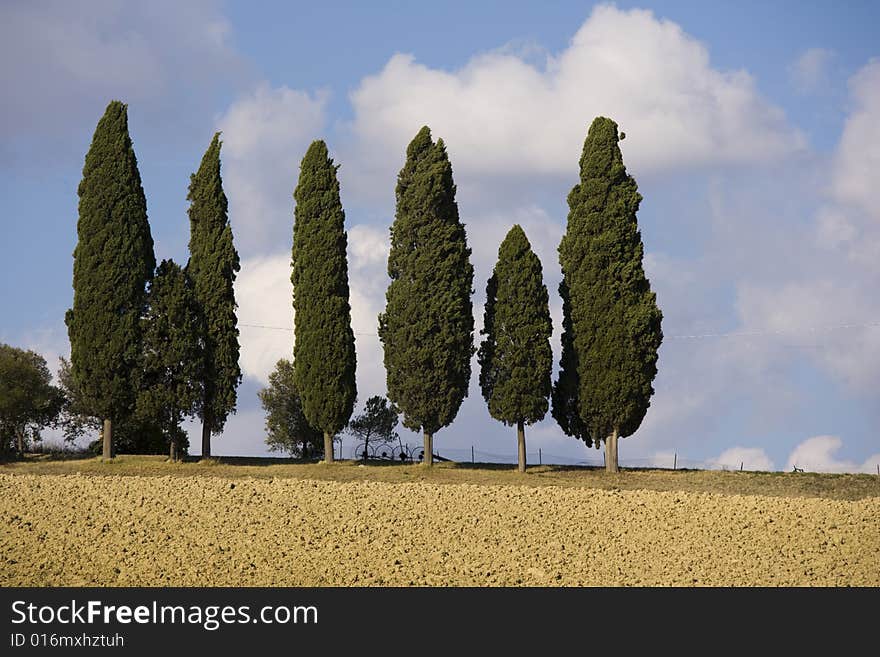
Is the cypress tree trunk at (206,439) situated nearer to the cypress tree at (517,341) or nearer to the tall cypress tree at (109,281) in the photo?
the tall cypress tree at (109,281)

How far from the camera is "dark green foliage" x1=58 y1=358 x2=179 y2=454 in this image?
4094 centimetres

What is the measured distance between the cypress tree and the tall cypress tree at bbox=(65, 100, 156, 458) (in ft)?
39.8

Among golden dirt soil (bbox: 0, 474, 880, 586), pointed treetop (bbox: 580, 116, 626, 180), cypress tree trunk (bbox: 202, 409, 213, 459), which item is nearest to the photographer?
golden dirt soil (bbox: 0, 474, 880, 586)

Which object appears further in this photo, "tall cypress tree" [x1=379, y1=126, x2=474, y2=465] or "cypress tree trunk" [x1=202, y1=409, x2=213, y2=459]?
"cypress tree trunk" [x1=202, y1=409, x2=213, y2=459]

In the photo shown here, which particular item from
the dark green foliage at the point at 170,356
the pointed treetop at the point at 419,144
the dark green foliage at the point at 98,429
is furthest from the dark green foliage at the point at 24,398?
the pointed treetop at the point at 419,144

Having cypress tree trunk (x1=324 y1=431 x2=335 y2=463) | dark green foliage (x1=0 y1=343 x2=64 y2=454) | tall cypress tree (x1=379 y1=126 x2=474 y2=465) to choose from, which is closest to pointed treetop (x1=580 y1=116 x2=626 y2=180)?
tall cypress tree (x1=379 y1=126 x2=474 y2=465)

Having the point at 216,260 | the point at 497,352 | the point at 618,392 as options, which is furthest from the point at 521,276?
the point at 216,260

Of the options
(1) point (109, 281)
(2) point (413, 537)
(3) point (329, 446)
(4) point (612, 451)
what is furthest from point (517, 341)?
(2) point (413, 537)

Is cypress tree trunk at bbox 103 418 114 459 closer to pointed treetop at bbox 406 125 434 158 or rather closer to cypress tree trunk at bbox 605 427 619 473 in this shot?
pointed treetop at bbox 406 125 434 158

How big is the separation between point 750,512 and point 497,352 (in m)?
13.7

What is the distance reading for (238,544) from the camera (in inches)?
781

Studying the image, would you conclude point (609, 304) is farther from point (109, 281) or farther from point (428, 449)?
point (109, 281)

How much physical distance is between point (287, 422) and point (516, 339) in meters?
12.0

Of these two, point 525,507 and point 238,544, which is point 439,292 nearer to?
point 525,507
